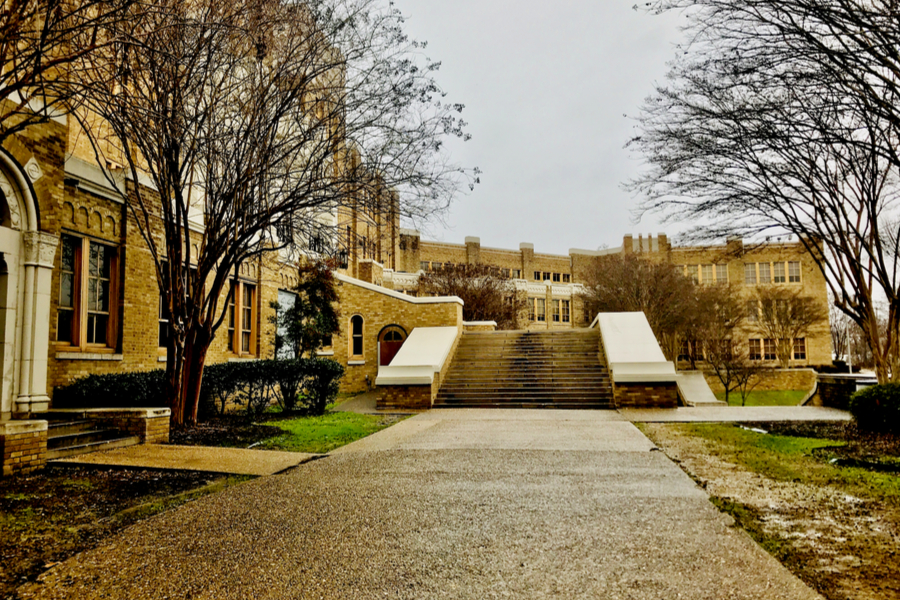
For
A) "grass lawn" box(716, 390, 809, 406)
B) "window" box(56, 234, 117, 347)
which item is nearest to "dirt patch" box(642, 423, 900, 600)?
"window" box(56, 234, 117, 347)

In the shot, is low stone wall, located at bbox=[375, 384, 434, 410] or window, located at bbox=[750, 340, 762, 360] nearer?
low stone wall, located at bbox=[375, 384, 434, 410]

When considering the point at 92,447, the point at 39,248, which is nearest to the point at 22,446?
the point at 92,447

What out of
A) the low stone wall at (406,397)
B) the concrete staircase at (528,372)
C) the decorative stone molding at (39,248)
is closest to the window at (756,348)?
the concrete staircase at (528,372)

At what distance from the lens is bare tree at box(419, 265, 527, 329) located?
3534 cm

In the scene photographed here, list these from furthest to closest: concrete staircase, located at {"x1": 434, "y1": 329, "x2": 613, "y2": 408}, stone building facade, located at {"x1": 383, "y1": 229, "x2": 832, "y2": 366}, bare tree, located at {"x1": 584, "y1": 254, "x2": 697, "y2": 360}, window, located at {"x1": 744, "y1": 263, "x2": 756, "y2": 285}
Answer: window, located at {"x1": 744, "y1": 263, "x2": 756, "y2": 285} → stone building facade, located at {"x1": 383, "y1": 229, "x2": 832, "y2": 366} → bare tree, located at {"x1": 584, "y1": 254, "x2": 697, "y2": 360} → concrete staircase, located at {"x1": 434, "y1": 329, "x2": 613, "y2": 408}

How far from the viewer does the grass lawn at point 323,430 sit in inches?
365

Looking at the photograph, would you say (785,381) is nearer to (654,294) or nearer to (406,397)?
(654,294)

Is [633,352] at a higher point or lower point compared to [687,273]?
lower

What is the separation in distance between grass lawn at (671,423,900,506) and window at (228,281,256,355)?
1200 centimetres

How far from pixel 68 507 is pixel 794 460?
800 centimetres

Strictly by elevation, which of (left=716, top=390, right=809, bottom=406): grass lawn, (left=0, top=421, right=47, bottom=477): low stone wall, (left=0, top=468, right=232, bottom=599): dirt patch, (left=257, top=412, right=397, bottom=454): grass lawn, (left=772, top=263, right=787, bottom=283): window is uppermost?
(left=772, top=263, right=787, bottom=283): window

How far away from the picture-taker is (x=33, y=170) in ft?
30.2

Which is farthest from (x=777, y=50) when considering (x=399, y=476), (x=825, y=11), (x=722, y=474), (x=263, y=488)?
(x=263, y=488)

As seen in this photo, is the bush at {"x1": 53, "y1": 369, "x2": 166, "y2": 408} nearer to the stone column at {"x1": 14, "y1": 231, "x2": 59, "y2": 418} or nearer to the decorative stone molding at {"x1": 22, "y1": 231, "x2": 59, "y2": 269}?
the stone column at {"x1": 14, "y1": 231, "x2": 59, "y2": 418}
